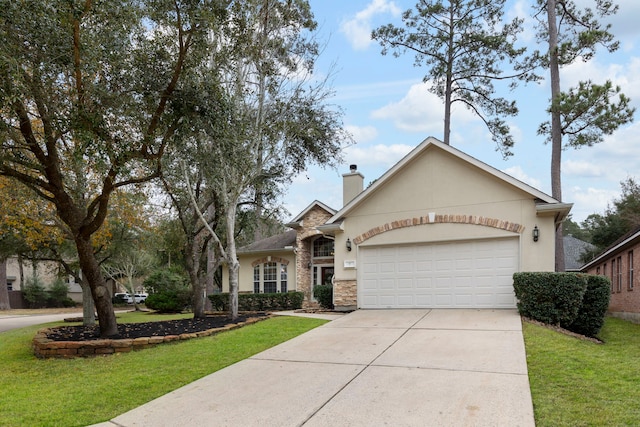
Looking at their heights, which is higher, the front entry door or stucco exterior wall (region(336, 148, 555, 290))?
stucco exterior wall (region(336, 148, 555, 290))

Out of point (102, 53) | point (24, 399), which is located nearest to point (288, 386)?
point (24, 399)

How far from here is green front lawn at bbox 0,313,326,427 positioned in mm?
5309

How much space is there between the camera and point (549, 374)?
6.02 metres

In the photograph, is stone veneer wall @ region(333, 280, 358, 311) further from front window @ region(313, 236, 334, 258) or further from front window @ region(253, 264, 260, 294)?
front window @ region(253, 264, 260, 294)

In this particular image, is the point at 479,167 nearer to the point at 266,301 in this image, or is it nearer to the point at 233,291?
the point at 233,291

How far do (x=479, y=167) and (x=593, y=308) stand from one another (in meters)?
4.47

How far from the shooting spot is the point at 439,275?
12.7 metres

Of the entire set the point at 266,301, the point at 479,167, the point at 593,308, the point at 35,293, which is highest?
the point at 479,167

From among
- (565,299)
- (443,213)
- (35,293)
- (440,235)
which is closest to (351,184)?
(443,213)

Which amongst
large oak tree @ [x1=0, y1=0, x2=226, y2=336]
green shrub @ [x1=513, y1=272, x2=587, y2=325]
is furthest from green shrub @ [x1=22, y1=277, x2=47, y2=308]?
green shrub @ [x1=513, y1=272, x2=587, y2=325]

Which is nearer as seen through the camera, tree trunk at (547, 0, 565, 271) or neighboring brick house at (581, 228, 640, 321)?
neighboring brick house at (581, 228, 640, 321)

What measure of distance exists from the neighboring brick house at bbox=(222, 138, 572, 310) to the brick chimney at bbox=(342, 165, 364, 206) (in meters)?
2.98

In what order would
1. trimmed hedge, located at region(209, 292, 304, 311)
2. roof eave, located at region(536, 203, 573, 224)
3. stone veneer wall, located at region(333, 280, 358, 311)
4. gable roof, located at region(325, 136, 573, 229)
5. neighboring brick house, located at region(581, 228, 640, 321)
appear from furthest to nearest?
trimmed hedge, located at region(209, 292, 304, 311) → neighboring brick house, located at region(581, 228, 640, 321) → stone veneer wall, located at region(333, 280, 358, 311) → gable roof, located at region(325, 136, 573, 229) → roof eave, located at region(536, 203, 573, 224)

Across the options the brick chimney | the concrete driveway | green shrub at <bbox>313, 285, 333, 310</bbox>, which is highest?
the brick chimney
